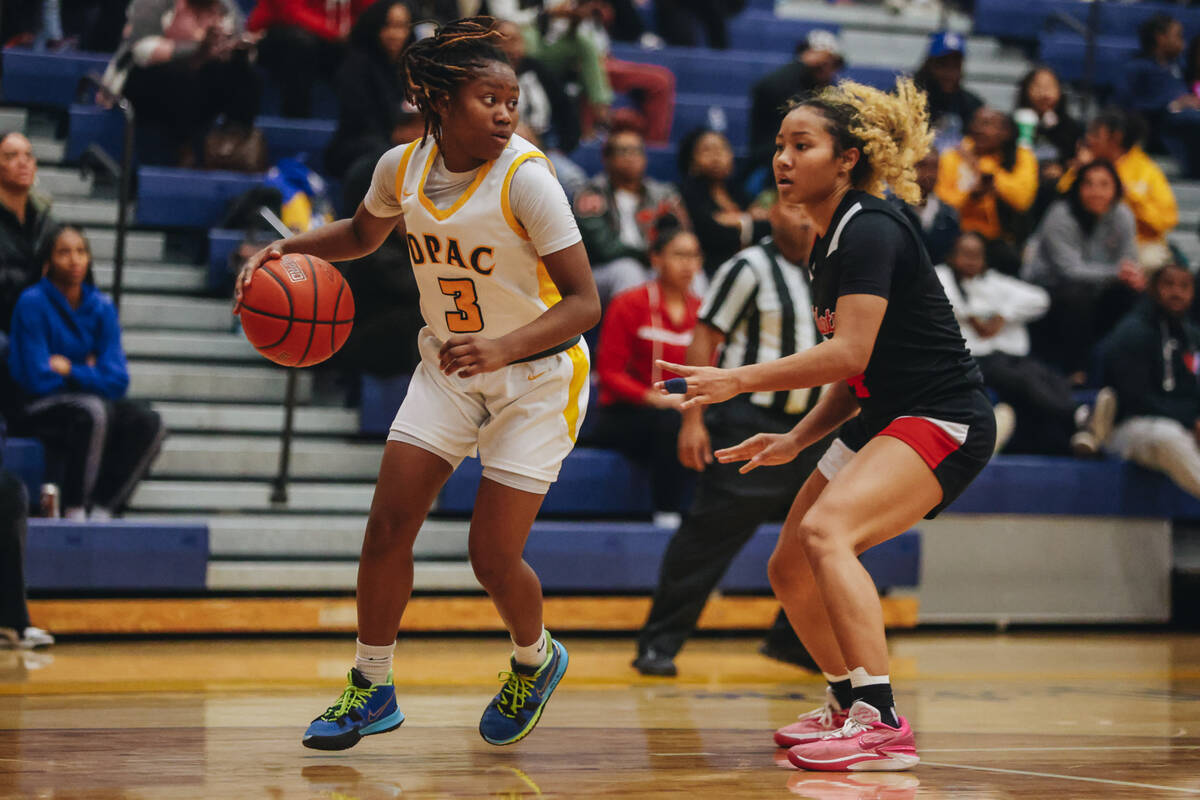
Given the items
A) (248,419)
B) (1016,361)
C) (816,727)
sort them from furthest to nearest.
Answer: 1. (1016,361)
2. (248,419)
3. (816,727)

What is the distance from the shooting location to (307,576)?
6.97 meters

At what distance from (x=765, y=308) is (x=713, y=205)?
8.77ft

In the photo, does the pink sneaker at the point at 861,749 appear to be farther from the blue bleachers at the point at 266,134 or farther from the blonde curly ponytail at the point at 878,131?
the blue bleachers at the point at 266,134

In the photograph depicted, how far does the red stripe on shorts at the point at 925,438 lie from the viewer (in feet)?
13.0

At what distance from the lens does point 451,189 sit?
12.9ft

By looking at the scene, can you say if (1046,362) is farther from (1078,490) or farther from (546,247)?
(546,247)

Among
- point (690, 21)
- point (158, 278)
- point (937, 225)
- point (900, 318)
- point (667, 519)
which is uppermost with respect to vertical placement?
point (690, 21)

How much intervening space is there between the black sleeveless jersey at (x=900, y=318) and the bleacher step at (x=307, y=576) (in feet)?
10.3

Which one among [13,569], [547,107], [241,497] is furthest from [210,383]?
[547,107]

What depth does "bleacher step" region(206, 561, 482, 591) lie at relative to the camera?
22.5 feet

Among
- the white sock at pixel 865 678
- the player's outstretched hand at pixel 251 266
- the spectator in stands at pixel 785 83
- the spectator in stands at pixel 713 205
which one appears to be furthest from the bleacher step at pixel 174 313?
the white sock at pixel 865 678

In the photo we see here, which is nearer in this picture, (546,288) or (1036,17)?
(546,288)

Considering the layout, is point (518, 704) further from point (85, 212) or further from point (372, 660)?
point (85, 212)

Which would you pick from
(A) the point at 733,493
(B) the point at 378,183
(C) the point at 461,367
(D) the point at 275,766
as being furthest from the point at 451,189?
(A) the point at 733,493
